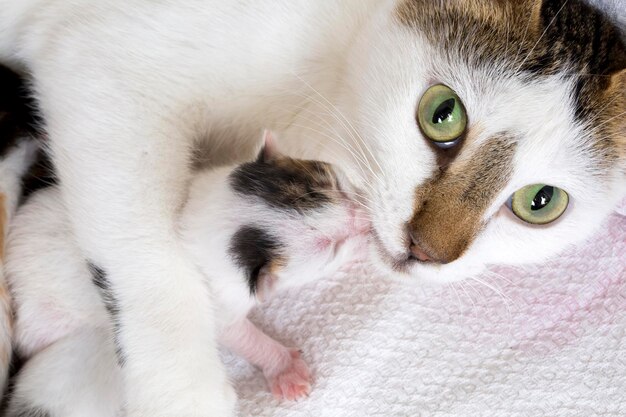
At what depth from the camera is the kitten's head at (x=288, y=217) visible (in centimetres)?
118

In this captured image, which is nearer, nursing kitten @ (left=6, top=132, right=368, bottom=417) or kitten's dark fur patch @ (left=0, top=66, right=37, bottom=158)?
nursing kitten @ (left=6, top=132, right=368, bottom=417)

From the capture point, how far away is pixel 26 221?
132cm

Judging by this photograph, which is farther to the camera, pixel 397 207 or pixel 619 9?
pixel 619 9

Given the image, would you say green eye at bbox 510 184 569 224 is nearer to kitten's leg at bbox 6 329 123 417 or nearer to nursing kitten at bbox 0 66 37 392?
kitten's leg at bbox 6 329 123 417

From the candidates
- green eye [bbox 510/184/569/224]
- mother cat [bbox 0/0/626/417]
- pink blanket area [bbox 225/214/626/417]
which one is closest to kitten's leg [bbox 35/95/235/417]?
mother cat [bbox 0/0/626/417]

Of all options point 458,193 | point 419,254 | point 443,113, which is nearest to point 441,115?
point 443,113

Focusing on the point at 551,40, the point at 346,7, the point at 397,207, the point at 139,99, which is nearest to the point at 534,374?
the point at 397,207

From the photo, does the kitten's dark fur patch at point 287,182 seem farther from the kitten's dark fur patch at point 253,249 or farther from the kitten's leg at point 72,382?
the kitten's leg at point 72,382

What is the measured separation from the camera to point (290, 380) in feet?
4.48

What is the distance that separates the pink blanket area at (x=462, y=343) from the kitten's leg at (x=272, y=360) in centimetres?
3

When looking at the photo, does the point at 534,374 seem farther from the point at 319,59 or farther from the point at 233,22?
the point at 233,22

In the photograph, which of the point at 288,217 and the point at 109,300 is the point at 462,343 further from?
the point at 109,300

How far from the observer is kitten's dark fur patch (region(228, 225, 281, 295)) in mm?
1171

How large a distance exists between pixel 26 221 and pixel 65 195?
160mm
